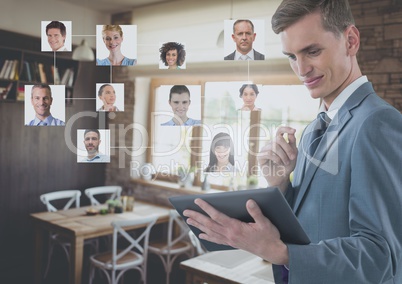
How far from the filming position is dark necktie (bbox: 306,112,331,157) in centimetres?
112

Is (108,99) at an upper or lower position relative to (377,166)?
upper

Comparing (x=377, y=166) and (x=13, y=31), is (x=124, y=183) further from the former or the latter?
(x=377, y=166)

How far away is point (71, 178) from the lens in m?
4.89

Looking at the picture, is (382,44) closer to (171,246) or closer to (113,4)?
(171,246)

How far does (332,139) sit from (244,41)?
0.89 metres

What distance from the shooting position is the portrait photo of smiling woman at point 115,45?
1.74 m

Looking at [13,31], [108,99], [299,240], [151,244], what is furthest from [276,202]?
[13,31]

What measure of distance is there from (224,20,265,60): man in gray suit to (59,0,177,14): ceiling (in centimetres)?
299

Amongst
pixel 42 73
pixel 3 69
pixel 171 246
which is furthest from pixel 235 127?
pixel 3 69

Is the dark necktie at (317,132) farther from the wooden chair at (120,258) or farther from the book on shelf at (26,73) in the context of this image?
the book on shelf at (26,73)

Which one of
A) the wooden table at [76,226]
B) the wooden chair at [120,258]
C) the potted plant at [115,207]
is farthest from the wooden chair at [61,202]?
the wooden chair at [120,258]

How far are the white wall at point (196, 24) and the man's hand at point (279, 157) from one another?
Result: 2.58 metres

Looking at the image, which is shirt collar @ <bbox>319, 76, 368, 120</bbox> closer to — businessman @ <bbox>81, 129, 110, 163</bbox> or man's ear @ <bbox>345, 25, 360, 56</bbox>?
man's ear @ <bbox>345, 25, 360, 56</bbox>

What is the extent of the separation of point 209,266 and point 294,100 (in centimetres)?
192
